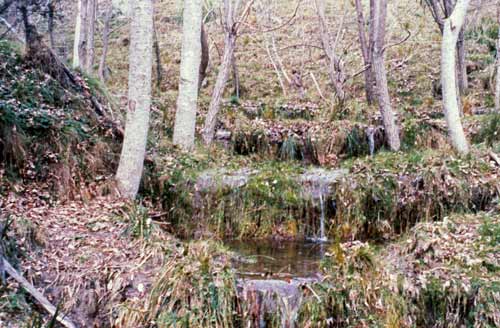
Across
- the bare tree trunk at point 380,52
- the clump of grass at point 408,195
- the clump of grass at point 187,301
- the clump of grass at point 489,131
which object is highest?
the bare tree trunk at point 380,52

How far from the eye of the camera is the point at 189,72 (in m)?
9.15

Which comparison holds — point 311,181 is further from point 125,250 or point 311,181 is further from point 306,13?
point 306,13

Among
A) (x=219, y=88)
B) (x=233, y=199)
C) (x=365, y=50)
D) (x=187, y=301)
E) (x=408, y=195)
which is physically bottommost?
(x=187, y=301)

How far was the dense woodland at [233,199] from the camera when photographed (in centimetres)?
473

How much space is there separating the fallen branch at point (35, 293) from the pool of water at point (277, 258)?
1.79m

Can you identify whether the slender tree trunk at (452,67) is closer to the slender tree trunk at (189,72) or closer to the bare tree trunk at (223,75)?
the bare tree trunk at (223,75)

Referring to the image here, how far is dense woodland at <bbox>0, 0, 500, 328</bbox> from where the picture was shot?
15.5 feet

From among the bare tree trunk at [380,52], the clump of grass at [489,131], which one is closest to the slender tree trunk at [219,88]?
the bare tree trunk at [380,52]

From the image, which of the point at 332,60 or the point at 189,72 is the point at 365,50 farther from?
the point at 189,72

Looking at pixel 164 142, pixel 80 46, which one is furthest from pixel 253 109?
pixel 80 46

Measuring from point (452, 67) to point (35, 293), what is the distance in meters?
6.59

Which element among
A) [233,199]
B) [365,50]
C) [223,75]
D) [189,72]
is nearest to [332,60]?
[365,50]

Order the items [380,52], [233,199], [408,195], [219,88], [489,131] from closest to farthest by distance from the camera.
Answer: [408,195] → [233,199] → [380,52] → [489,131] → [219,88]

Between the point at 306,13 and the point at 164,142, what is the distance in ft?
45.8
